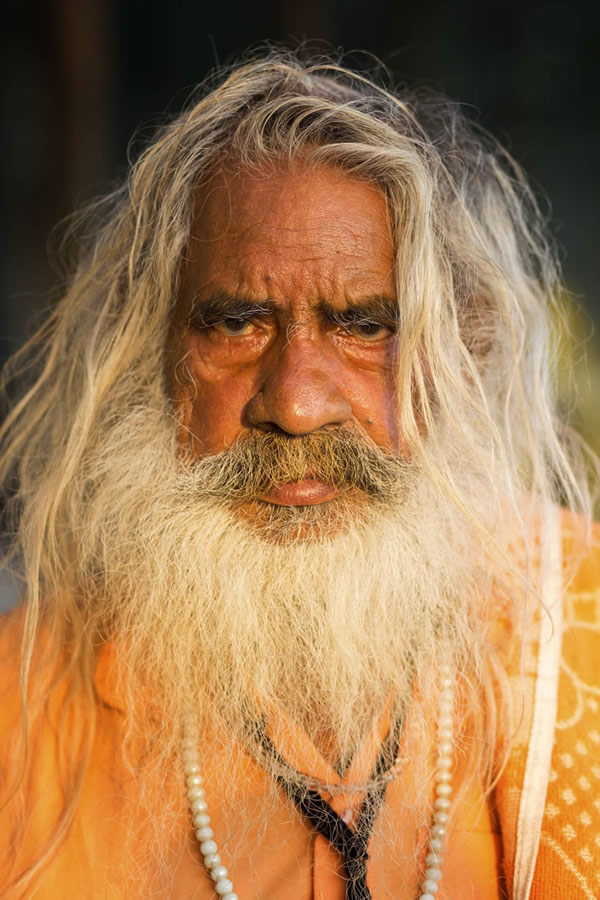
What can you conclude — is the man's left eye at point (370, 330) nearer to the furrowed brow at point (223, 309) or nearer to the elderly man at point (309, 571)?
the elderly man at point (309, 571)

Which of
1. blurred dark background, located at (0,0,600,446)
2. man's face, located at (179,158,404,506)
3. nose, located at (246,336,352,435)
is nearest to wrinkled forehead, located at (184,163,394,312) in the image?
man's face, located at (179,158,404,506)

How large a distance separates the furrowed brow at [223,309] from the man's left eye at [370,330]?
17cm

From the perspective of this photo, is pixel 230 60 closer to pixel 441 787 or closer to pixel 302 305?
pixel 302 305

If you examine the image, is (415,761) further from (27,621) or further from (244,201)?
(244,201)

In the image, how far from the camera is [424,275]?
155 centimetres

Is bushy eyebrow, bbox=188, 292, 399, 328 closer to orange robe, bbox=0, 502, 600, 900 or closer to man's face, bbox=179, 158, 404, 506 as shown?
man's face, bbox=179, 158, 404, 506

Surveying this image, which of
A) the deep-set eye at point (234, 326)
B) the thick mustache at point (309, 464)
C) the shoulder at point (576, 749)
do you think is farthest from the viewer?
the deep-set eye at point (234, 326)

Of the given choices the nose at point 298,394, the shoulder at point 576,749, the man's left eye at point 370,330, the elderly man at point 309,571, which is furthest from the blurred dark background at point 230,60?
the nose at point 298,394

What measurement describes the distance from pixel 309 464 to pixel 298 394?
0.46ft

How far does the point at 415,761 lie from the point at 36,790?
2.44 feet

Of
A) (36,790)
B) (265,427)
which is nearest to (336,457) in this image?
(265,427)

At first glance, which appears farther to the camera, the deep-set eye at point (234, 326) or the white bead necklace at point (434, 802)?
the deep-set eye at point (234, 326)

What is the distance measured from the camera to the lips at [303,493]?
1.54 m

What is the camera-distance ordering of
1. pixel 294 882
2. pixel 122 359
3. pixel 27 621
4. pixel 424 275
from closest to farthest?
pixel 294 882
pixel 424 275
pixel 27 621
pixel 122 359
